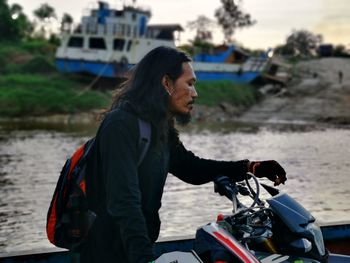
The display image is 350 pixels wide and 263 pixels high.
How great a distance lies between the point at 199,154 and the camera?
23.1m

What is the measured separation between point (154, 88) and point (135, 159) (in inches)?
14.5

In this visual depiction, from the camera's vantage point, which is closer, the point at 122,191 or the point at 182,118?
the point at 122,191

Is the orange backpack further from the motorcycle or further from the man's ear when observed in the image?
the motorcycle

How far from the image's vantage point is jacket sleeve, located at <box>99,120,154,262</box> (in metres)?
2.77

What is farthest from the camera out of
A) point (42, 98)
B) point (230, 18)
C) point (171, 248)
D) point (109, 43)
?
point (230, 18)

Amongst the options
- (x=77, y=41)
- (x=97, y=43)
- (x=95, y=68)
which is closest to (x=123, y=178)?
(x=95, y=68)

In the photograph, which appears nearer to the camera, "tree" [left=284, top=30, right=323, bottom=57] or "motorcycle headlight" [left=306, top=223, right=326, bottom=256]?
"motorcycle headlight" [left=306, top=223, right=326, bottom=256]

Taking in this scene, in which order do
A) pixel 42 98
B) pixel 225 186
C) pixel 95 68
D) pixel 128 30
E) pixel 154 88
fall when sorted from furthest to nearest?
pixel 128 30, pixel 95 68, pixel 42 98, pixel 225 186, pixel 154 88

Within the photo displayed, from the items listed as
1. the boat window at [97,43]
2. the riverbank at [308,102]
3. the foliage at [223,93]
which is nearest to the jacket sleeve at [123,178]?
the riverbank at [308,102]

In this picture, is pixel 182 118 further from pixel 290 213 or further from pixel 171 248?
pixel 171 248

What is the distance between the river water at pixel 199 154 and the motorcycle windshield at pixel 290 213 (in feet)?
22.7

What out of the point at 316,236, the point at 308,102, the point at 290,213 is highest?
the point at 290,213

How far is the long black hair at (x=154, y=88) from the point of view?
3033 mm

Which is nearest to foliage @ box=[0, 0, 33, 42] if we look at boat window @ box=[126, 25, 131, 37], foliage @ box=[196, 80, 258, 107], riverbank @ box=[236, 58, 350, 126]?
boat window @ box=[126, 25, 131, 37]
